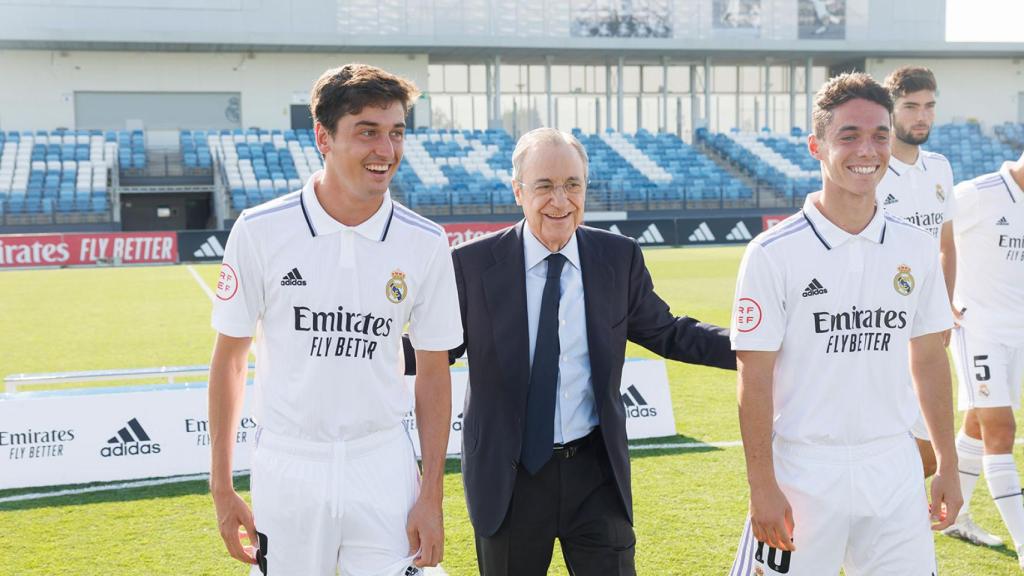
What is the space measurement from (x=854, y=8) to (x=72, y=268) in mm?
33196

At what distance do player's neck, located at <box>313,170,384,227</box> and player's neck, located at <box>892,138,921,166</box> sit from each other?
335 cm

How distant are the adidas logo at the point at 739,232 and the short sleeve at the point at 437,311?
87.5 ft

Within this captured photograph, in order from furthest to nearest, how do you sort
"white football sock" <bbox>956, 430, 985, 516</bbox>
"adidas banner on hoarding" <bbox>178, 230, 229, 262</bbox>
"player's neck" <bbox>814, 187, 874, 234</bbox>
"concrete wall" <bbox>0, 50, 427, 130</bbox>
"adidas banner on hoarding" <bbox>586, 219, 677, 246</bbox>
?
1. "concrete wall" <bbox>0, 50, 427, 130</bbox>
2. "adidas banner on hoarding" <bbox>586, 219, 677, 246</bbox>
3. "adidas banner on hoarding" <bbox>178, 230, 229, 262</bbox>
4. "white football sock" <bbox>956, 430, 985, 516</bbox>
5. "player's neck" <bbox>814, 187, 874, 234</bbox>

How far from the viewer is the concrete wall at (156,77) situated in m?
35.5

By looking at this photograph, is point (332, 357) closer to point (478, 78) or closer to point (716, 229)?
point (716, 229)

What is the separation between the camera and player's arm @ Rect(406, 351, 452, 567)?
9.56ft

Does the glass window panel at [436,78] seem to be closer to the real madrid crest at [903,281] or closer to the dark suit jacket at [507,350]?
the dark suit jacket at [507,350]

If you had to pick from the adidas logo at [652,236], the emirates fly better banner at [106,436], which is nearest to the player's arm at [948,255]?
the emirates fly better banner at [106,436]

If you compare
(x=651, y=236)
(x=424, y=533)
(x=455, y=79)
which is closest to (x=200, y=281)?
(x=651, y=236)

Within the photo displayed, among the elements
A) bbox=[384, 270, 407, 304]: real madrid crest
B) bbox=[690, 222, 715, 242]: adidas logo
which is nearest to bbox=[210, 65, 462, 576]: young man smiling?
bbox=[384, 270, 407, 304]: real madrid crest

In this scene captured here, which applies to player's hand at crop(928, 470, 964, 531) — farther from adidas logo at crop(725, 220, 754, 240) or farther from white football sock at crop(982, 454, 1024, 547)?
adidas logo at crop(725, 220, 754, 240)

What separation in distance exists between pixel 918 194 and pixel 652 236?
912 inches

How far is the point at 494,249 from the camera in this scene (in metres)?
3.37

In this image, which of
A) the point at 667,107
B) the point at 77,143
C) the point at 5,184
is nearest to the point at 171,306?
the point at 5,184
